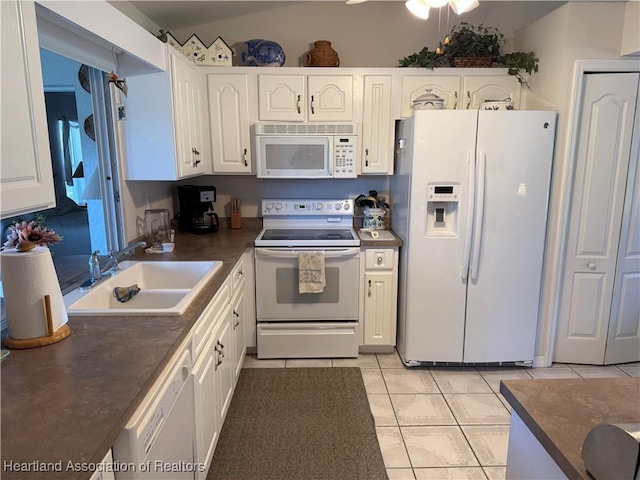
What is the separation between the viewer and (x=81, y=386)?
111cm

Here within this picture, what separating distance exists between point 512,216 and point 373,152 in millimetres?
1082

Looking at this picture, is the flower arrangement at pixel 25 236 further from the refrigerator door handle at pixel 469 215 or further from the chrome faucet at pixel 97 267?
the refrigerator door handle at pixel 469 215

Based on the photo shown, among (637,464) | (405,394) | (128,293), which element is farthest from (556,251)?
(128,293)

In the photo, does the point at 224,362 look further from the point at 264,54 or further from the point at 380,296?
the point at 264,54

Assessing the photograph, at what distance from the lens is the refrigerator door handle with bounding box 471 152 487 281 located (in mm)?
2676

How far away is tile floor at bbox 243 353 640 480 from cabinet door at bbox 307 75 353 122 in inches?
71.5

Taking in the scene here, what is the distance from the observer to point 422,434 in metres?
2.31

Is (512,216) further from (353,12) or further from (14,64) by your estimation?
(14,64)

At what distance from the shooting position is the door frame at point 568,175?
264cm

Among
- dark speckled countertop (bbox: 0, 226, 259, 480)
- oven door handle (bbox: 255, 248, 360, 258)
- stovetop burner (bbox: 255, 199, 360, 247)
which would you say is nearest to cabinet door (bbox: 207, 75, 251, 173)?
stovetop burner (bbox: 255, 199, 360, 247)

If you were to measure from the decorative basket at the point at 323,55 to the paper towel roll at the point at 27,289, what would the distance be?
2.42 m

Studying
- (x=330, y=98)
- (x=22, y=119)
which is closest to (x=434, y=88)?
(x=330, y=98)

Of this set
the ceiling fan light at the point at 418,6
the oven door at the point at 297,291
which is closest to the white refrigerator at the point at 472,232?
the oven door at the point at 297,291

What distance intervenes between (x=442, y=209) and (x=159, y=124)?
186cm
